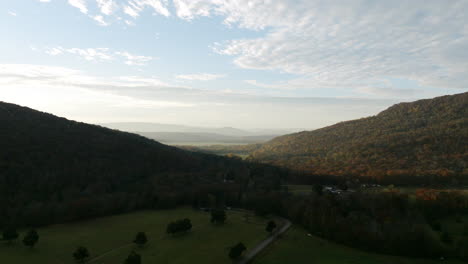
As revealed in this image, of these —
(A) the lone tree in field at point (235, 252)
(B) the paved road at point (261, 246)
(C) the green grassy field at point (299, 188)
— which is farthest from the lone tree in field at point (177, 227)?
(C) the green grassy field at point (299, 188)

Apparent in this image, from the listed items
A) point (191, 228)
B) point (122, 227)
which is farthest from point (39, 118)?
point (191, 228)

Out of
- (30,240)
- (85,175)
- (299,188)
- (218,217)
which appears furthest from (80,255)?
(299,188)

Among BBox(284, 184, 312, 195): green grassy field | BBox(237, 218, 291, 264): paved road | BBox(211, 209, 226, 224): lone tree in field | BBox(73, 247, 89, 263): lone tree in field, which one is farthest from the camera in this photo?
BBox(284, 184, 312, 195): green grassy field

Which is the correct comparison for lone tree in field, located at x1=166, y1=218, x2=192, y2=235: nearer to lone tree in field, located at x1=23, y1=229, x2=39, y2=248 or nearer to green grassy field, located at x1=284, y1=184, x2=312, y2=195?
lone tree in field, located at x1=23, y1=229, x2=39, y2=248

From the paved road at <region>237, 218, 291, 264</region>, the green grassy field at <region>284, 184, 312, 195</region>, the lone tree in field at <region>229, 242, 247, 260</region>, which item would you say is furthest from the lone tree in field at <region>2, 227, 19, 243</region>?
the green grassy field at <region>284, 184, 312, 195</region>

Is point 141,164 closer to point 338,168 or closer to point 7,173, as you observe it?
point 7,173

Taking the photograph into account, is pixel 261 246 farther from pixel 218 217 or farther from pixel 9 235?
pixel 9 235

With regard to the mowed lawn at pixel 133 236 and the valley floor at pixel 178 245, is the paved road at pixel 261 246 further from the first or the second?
the mowed lawn at pixel 133 236
